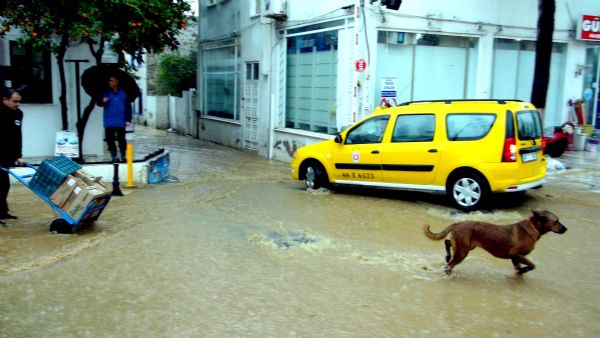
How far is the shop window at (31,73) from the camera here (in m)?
12.4

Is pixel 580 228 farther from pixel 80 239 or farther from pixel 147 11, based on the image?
pixel 147 11

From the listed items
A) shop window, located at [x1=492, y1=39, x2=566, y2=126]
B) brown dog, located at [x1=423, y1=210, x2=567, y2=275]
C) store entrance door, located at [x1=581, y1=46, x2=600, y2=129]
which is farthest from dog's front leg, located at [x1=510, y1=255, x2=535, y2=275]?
store entrance door, located at [x1=581, y1=46, x2=600, y2=129]

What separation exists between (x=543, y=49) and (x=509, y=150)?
16.0ft

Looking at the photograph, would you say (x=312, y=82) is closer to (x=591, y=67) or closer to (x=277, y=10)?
(x=277, y=10)

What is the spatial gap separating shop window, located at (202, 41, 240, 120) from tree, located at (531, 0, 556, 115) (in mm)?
9117

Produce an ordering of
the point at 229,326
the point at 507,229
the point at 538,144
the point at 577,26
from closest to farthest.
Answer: the point at 229,326, the point at 507,229, the point at 538,144, the point at 577,26

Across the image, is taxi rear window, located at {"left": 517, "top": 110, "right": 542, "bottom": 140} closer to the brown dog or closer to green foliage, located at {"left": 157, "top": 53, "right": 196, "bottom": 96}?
the brown dog

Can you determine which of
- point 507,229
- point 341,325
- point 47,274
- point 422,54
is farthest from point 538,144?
point 47,274

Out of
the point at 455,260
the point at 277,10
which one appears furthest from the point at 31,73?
the point at 455,260

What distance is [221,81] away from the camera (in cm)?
1994

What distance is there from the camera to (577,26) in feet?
50.9

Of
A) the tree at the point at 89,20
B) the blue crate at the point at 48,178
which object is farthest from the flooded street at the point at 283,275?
the tree at the point at 89,20

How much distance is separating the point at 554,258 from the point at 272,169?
318 inches

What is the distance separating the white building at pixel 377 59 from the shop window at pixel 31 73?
5.57 meters
